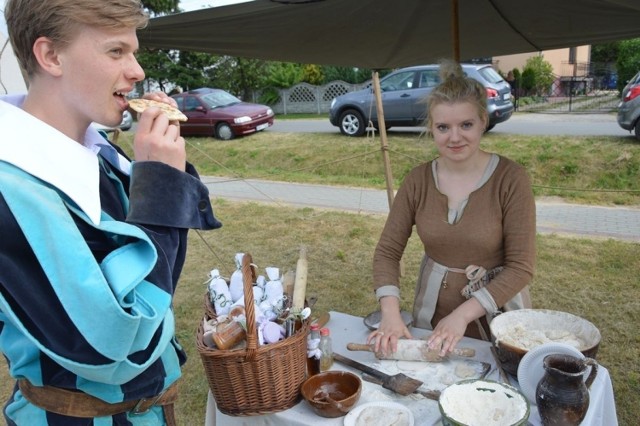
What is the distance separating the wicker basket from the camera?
4.17ft

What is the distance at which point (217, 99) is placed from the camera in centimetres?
1283

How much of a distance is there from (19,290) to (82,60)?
0.44 m

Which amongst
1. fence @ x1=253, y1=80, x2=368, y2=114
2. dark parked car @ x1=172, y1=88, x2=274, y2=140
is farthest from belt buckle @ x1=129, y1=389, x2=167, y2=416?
fence @ x1=253, y1=80, x2=368, y2=114

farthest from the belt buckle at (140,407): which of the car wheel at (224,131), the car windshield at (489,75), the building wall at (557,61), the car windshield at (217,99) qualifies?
the building wall at (557,61)

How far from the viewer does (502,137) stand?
28.6 feet

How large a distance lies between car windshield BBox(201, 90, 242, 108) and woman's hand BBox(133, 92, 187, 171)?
12.0m

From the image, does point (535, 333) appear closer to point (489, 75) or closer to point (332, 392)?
point (332, 392)

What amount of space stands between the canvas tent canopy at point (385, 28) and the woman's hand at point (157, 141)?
185 cm

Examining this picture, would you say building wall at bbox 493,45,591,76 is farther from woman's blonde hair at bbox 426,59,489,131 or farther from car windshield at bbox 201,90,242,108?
woman's blonde hair at bbox 426,59,489,131

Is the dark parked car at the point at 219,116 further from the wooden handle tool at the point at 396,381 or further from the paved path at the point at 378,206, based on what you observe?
the wooden handle tool at the point at 396,381

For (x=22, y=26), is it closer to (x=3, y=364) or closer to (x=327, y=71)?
(x=3, y=364)

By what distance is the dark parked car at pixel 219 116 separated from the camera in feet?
39.7

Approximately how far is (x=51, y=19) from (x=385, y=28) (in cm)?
268

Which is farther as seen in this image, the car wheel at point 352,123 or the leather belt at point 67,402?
the car wheel at point 352,123
